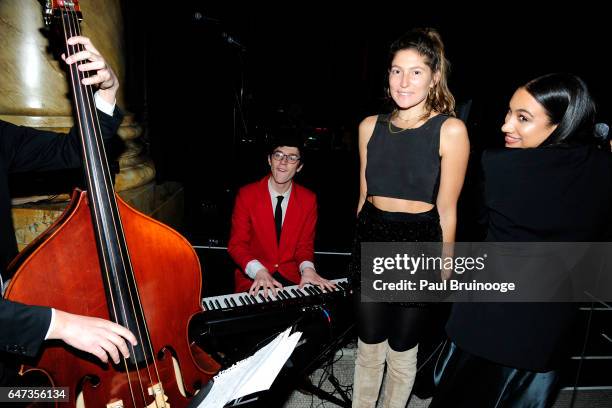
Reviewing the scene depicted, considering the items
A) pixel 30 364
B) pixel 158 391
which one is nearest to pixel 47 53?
pixel 30 364


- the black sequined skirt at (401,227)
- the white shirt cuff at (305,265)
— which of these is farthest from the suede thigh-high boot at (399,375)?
the white shirt cuff at (305,265)

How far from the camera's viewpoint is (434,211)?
1.71 meters

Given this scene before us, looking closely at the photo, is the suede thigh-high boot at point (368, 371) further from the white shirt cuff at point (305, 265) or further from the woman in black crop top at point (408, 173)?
the white shirt cuff at point (305, 265)

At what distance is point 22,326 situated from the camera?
37.3 inches

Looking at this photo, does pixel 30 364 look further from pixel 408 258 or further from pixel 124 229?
pixel 408 258

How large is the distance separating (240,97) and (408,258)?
3.46 meters

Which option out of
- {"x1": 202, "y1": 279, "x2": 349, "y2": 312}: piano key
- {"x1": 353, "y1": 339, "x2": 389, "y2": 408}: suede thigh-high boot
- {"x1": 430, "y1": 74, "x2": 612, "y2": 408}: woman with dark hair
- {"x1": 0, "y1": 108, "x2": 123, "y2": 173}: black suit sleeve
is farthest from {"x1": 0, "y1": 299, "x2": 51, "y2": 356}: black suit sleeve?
{"x1": 430, "y1": 74, "x2": 612, "y2": 408}: woman with dark hair

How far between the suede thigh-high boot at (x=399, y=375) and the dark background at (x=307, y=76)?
147 cm

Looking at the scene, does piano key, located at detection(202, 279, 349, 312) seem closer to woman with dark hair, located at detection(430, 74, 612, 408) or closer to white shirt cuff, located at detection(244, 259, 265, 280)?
white shirt cuff, located at detection(244, 259, 265, 280)

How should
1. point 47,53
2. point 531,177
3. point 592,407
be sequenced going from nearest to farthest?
point 531,177, point 47,53, point 592,407

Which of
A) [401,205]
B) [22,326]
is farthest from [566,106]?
[22,326]

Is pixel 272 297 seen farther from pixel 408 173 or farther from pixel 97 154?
pixel 97 154

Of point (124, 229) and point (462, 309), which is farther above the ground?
point (124, 229)

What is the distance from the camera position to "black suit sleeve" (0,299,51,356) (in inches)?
37.1
